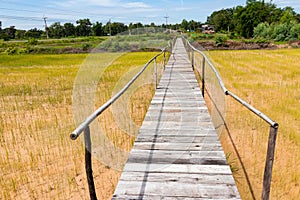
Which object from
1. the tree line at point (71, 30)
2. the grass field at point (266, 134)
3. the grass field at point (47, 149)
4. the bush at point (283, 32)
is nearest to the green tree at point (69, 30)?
the tree line at point (71, 30)

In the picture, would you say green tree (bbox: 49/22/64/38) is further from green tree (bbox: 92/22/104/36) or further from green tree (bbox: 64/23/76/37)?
green tree (bbox: 92/22/104/36)

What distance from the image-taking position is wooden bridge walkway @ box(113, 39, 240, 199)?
7.55ft

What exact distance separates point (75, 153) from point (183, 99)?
8.54 ft

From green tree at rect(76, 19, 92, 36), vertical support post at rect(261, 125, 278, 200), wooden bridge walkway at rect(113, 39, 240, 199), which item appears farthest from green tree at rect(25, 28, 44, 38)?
vertical support post at rect(261, 125, 278, 200)

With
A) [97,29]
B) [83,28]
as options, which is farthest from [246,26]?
[83,28]

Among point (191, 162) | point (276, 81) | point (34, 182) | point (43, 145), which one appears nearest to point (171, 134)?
point (191, 162)

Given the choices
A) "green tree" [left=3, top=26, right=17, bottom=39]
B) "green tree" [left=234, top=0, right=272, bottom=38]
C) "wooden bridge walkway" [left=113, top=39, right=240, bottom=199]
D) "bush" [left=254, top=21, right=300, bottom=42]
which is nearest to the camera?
"wooden bridge walkway" [left=113, top=39, right=240, bottom=199]

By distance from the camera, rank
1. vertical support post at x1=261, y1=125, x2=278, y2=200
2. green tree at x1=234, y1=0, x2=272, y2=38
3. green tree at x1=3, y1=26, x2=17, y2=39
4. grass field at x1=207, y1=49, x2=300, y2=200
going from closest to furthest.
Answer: vertical support post at x1=261, y1=125, x2=278, y2=200
grass field at x1=207, y1=49, x2=300, y2=200
green tree at x1=234, y1=0, x2=272, y2=38
green tree at x1=3, y1=26, x2=17, y2=39

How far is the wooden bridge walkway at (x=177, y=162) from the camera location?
230cm

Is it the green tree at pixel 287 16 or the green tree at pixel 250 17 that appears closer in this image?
the green tree at pixel 287 16

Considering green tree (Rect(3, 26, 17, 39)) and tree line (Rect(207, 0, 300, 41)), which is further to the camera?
green tree (Rect(3, 26, 17, 39))

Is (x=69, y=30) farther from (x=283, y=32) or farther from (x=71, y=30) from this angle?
(x=283, y=32)

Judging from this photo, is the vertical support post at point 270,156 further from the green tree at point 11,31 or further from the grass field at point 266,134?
the green tree at point 11,31

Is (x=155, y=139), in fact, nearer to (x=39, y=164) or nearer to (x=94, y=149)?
(x=94, y=149)
